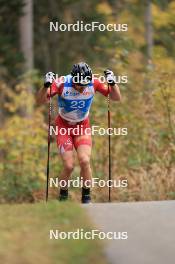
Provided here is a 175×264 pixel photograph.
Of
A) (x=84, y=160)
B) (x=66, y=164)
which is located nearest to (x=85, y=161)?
(x=84, y=160)

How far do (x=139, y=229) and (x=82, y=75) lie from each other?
249 centimetres

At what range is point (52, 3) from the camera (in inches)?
985

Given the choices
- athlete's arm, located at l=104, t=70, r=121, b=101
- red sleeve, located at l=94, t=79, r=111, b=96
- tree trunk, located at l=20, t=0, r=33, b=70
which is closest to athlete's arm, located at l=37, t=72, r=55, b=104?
red sleeve, located at l=94, t=79, r=111, b=96

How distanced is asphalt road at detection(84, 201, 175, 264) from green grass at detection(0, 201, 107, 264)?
0.14 meters

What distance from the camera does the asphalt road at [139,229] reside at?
6.15m

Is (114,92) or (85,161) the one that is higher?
(114,92)

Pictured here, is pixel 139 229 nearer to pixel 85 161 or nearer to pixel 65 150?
pixel 85 161

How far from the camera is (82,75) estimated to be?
8789 millimetres

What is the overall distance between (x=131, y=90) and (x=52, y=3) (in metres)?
12.4

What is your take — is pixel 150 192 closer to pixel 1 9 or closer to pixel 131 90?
pixel 131 90

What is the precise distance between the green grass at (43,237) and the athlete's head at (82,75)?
1669mm

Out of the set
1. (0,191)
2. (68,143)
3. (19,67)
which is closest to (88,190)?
(68,143)

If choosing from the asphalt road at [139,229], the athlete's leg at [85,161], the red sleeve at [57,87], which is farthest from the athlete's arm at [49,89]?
the asphalt road at [139,229]

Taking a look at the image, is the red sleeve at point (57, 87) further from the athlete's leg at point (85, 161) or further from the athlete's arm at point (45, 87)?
the athlete's leg at point (85, 161)
